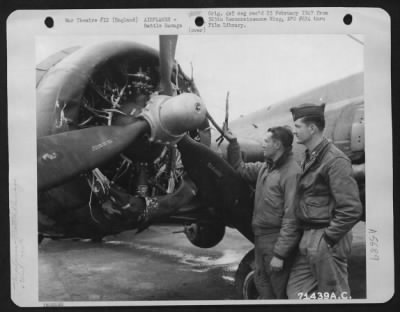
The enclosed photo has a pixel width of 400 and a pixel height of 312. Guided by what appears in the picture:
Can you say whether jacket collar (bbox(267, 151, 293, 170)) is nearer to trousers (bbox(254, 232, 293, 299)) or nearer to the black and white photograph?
the black and white photograph

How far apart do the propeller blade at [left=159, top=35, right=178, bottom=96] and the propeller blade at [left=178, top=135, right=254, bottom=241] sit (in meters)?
0.23

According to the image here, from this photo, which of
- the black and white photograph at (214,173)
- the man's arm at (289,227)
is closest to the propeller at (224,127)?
the black and white photograph at (214,173)

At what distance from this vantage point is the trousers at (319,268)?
206cm

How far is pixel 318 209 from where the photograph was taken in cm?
205

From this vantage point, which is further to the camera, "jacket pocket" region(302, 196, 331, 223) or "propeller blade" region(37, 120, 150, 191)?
"jacket pocket" region(302, 196, 331, 223)

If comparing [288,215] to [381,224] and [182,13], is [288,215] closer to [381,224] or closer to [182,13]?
[381,224]

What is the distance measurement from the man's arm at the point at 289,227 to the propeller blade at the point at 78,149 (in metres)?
0.66

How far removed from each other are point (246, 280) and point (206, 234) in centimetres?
27

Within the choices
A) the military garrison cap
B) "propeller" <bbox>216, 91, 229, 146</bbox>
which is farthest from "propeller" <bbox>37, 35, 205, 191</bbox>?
the military garrison cap

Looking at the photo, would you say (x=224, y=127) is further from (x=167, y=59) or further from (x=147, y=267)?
(x=147, y=267)

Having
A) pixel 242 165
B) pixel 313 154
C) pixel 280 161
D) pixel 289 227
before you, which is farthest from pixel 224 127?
pixel 289 227

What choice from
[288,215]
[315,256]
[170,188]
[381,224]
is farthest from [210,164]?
[381,224]

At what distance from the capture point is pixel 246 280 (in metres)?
2.15

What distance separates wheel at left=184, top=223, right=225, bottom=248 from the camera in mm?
2131
